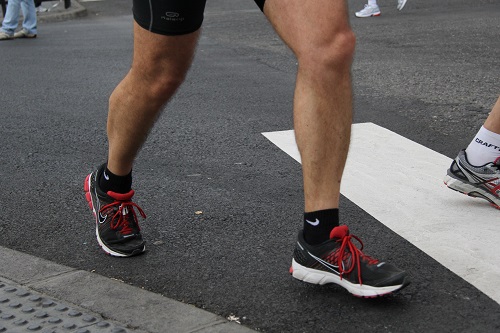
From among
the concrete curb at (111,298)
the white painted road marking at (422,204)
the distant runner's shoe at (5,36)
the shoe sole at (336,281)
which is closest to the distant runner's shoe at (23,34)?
the distant runner's shoe at (5,36)

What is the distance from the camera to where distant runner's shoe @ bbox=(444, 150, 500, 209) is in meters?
3.71

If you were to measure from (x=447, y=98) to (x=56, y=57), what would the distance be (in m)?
4.43

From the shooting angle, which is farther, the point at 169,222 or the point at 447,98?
the point at 447,98

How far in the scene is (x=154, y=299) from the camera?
280cm

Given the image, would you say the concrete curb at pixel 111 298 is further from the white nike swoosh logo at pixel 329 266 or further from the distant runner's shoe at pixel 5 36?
the distant runner's shoe at pixel 5 36

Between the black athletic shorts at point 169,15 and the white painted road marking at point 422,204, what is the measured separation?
3.65 feet

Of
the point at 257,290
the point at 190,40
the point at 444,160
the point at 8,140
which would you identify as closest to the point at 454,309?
the point at 257,290

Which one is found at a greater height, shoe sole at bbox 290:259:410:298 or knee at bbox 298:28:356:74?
knee at bbox 298:28:356:74

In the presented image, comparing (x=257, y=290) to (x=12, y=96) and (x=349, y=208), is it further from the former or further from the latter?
(x=12, y=96)

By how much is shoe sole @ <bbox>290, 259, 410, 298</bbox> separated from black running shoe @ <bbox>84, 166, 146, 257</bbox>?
2.18ft

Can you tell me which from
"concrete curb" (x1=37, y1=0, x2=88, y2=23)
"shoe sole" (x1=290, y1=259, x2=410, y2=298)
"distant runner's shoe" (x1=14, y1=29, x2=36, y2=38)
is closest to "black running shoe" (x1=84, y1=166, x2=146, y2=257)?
"shoe sole" (x1=290, y1=259, x2=410, y2=298)

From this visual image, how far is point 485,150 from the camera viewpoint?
3805mm

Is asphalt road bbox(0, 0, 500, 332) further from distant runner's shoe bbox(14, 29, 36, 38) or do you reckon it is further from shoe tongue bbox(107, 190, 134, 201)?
distant runner's shoe bbox(14, 29, 36, 38)

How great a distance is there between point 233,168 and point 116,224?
1250 mm
